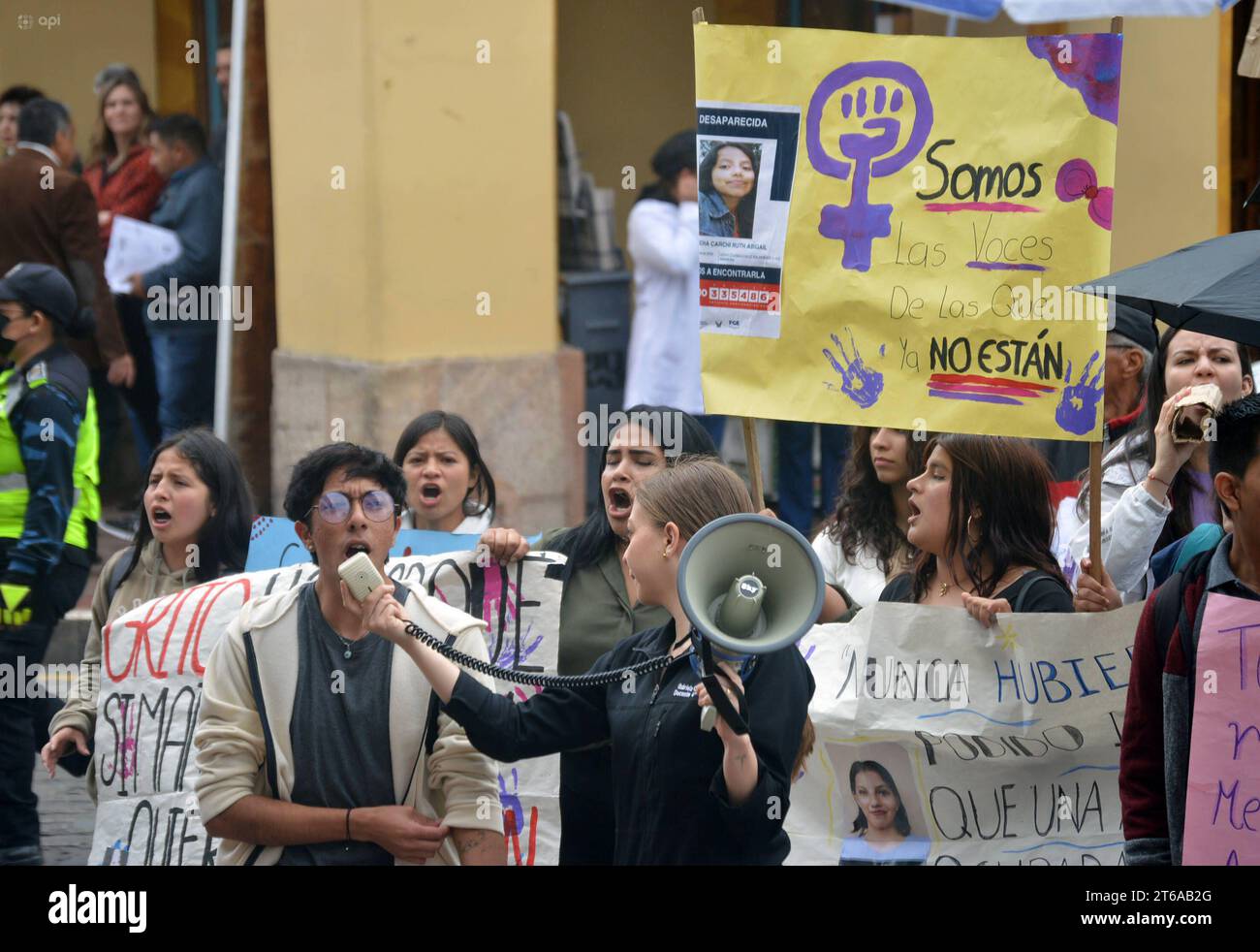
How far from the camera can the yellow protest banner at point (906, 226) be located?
493 centimetres

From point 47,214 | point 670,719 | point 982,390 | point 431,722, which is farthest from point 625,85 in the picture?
point 670,719

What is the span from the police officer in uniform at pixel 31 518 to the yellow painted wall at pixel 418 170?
11.3 feet

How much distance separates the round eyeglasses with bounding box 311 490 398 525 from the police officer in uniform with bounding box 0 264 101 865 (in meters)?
2.26

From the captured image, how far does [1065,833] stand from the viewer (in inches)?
Result: 188

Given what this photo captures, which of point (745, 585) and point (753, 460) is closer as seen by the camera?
point (745, 585)

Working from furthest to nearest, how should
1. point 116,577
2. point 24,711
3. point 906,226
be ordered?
point 24,711 < point 116,577 < point 906,226

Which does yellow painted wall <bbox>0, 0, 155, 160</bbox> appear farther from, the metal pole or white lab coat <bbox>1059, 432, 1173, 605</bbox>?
white lab coat <bbox>1059, 432, 1173, 605</bbox>

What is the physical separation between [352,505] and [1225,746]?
197 centimetres

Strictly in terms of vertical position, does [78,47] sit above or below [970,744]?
above

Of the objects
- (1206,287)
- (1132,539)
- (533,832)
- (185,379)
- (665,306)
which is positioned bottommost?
(533,832)

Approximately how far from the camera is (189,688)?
4770 mm

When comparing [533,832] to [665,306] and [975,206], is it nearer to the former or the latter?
[975,206]

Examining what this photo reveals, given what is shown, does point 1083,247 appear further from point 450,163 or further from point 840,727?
point 450,163

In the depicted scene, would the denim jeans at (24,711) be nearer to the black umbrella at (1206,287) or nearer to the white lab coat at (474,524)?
the white lab coat at (474,524)
